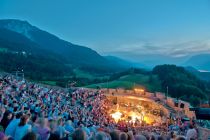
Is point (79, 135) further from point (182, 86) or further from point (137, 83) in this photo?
point (137, 83)

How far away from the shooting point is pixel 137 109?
4356 cm

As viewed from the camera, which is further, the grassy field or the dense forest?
the grassy field

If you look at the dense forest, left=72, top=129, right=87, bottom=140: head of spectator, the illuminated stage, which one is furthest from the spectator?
the dense forest

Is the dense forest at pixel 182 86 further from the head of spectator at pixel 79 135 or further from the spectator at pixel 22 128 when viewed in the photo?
the head of spectator at pixel 79 135

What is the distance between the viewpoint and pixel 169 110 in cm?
3712

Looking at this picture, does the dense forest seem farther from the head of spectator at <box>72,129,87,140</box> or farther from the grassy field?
the head of spectator at <box>72,129,87,140</box>

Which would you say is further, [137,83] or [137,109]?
[137,83]

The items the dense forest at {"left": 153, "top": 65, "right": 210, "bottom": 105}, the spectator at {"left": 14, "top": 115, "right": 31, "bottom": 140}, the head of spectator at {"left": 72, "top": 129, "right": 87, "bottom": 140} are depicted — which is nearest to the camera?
the head of spectator at {"left": 72, "top": 129, "right": 87, "bottom": 140}

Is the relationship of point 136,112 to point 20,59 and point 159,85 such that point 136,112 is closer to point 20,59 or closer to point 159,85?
point 159,85

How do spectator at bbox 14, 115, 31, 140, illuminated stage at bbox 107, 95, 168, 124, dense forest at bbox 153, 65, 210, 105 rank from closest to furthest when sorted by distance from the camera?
spectator at bbox 14, 115, 31, 140, illuminated stage at bbox 107, 95, 168, 124, dense forest at bbox 153, 65, 210, 105

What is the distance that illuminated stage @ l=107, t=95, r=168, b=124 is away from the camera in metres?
37.9

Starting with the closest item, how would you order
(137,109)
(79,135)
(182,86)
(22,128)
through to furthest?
(79,135) → (22,128) → (137,109) → (182,86)

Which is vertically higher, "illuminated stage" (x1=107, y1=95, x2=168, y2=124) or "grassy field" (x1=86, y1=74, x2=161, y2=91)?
"grassy field" (x1=86, y1=74, x2=161, y2=91)

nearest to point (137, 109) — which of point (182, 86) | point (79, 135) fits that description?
point (182, 86)
